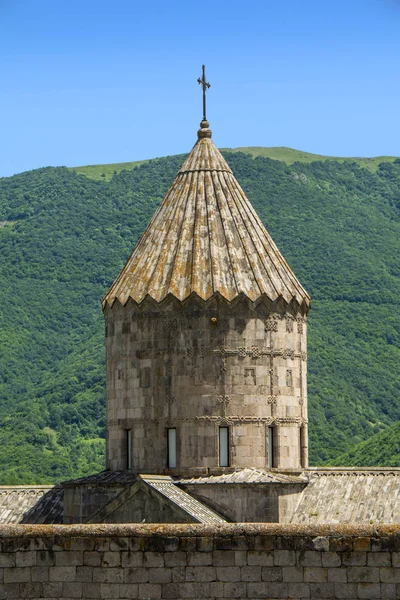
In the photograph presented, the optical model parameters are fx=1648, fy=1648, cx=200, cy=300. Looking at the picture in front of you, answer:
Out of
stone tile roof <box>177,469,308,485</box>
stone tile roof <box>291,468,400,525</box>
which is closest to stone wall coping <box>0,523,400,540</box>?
stone tile roof <box>291,468,400,525</box>

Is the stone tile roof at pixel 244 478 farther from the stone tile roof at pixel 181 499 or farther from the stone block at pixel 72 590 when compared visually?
the stone block at pixel 72 590

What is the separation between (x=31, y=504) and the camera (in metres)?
33.7

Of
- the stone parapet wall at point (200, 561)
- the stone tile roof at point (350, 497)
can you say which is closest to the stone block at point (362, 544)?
the stone parapet wall at point (200, 561)

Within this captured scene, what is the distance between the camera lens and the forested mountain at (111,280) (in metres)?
74.8

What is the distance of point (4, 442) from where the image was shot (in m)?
76.5

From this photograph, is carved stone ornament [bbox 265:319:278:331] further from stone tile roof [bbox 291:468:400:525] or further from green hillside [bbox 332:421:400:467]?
green hillside [bbox 332:421:400:467]

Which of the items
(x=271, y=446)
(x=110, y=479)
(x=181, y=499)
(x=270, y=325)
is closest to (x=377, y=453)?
(x=271, y=446)

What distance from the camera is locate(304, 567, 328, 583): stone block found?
54.6ft

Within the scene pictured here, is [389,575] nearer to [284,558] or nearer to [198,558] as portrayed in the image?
[284,558]

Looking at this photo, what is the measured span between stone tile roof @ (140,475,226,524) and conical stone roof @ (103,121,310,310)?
366 centimetres

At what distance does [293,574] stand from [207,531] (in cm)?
97

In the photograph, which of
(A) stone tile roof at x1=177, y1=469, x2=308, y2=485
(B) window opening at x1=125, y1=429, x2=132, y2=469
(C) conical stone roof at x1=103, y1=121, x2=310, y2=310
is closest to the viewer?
(A) stone tile roof at x1=177, y1=469, x2=308, y2=485

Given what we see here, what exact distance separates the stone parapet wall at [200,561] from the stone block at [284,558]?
1 cm

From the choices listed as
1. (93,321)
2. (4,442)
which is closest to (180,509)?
(4,442)
